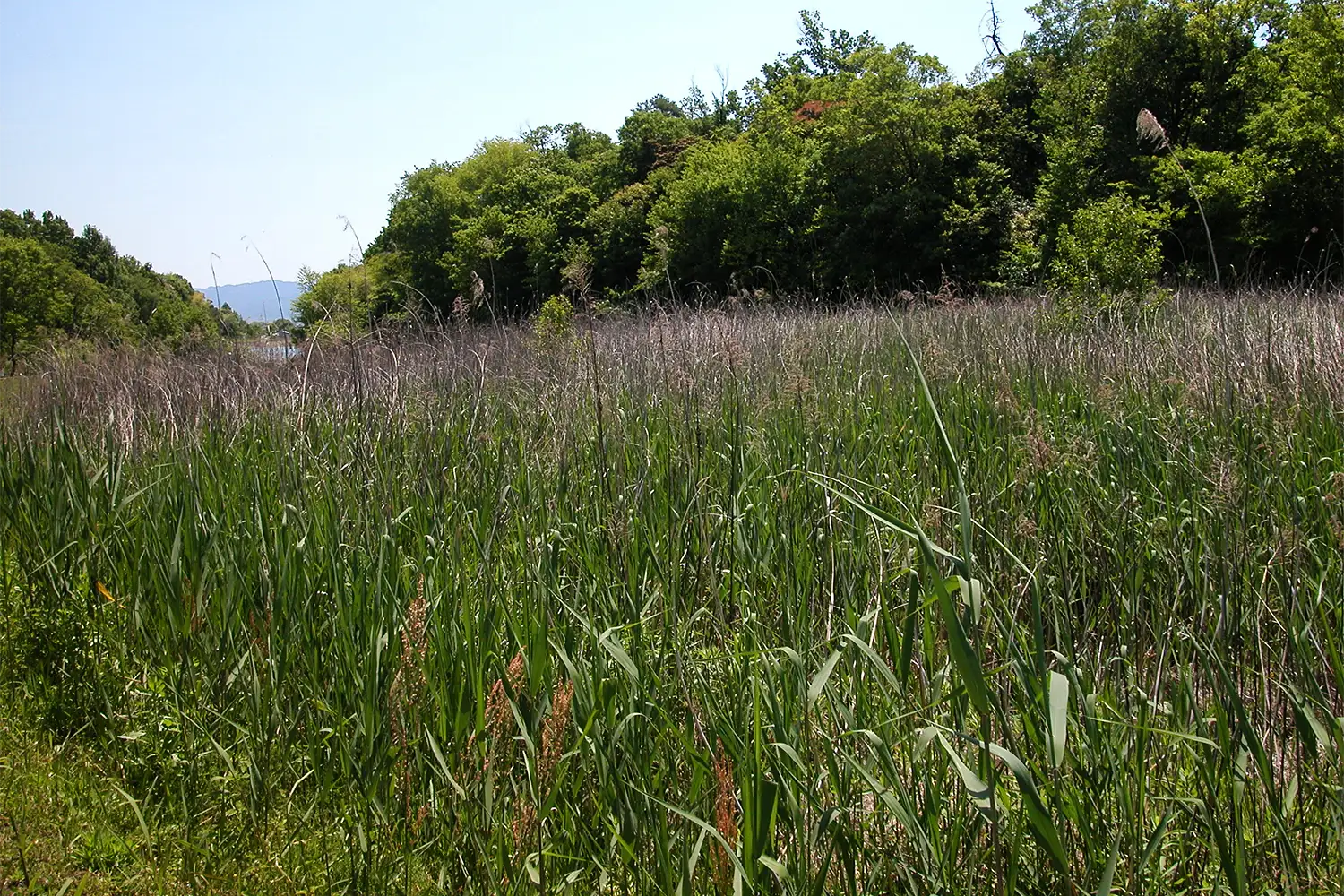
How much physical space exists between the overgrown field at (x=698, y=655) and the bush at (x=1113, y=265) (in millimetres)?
2915

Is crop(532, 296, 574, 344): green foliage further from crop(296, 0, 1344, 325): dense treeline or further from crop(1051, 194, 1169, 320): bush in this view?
crop(1051, 194, 1169, 320): bush

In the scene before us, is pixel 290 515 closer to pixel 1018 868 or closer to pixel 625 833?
pixel 625 833

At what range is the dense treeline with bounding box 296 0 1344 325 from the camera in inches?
502

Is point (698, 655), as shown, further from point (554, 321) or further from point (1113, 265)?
point (554, 321)

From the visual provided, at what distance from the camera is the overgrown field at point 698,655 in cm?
167

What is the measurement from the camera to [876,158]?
17.0 m

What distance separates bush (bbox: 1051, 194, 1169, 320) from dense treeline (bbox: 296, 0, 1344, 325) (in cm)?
109

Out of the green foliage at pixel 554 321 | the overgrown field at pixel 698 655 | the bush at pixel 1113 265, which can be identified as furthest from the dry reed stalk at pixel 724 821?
the green foliage at pixel 554 321

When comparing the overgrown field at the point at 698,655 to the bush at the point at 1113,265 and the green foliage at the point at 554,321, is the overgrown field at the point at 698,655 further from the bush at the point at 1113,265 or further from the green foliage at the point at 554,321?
the green foliage at the point at 554,321

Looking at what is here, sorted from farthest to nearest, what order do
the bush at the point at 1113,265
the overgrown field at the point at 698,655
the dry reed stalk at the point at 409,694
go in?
the bush at the point at 1113,265 < the dry reed stalk at the point at 409,694 < the overgrown field at the point at 698,655

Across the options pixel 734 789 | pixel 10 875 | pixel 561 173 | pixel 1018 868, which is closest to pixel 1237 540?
pixel 1018 868

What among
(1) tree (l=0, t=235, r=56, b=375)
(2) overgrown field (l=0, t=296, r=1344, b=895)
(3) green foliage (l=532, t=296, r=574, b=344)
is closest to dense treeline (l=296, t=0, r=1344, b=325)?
(3) green foliage (l=532, t=296, r=574, b=344)

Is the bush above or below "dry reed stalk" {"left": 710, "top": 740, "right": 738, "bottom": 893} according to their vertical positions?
above

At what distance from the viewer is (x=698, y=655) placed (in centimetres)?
240
